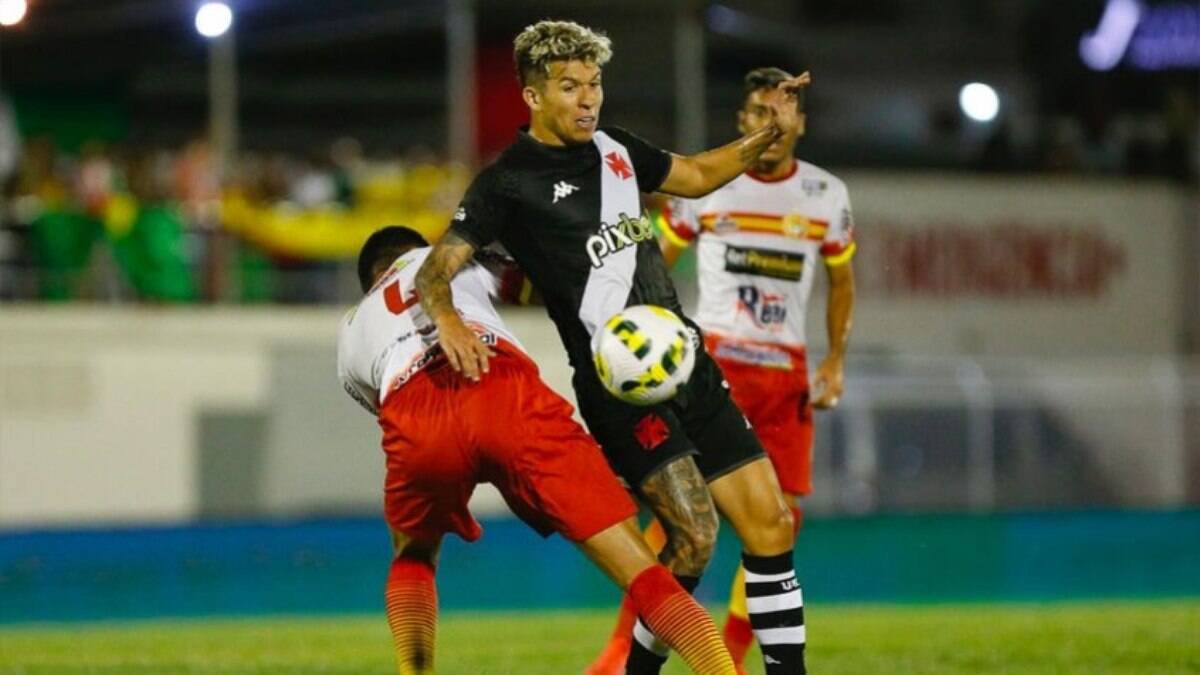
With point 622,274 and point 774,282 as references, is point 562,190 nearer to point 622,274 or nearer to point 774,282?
point 622,274

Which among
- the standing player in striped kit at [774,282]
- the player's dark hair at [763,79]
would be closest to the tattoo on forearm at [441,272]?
the player's dark hair at [763,79]

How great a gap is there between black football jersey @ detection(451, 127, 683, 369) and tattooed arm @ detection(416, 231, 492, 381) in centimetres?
7

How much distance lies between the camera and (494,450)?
23.2 ft

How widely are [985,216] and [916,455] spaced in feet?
24.5

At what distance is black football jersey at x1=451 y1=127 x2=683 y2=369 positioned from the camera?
24.5 ft

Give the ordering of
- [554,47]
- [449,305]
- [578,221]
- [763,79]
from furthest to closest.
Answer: [763,79] < [578,221] < [554,47] < [449,305]

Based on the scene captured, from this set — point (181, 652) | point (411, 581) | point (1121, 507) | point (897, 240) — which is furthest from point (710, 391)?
point (897, 240)

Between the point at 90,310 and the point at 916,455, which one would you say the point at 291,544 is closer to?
the point at 90,310

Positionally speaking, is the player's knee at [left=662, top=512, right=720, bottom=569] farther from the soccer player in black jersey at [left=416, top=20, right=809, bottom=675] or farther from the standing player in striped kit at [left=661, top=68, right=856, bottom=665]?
the standing player in striped kit at [left=661, top=68, right=856, bottom=665]

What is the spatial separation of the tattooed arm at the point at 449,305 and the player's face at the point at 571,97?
521 millimetres

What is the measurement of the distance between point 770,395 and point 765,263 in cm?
59

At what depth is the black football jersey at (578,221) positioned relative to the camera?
24.5 ft

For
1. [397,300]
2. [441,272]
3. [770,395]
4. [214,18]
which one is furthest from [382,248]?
[214,18]

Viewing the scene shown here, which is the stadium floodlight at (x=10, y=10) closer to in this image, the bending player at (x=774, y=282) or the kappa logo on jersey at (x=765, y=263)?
the bending player at (x=774, y=282)
